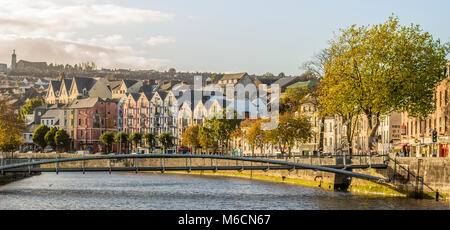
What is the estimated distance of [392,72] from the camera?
257ft

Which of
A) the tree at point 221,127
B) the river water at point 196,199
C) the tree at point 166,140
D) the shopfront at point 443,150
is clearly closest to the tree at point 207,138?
the tree at point 221,127

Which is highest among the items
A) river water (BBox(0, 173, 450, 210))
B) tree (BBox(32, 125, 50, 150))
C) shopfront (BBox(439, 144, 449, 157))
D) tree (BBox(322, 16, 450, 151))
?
tree (BBox(322, 16, 450, 151))

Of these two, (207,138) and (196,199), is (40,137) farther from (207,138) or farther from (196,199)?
(196,199)

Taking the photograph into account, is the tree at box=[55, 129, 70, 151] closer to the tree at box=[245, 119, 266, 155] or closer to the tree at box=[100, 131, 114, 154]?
the tree at box=[100, 131, 114, 154]

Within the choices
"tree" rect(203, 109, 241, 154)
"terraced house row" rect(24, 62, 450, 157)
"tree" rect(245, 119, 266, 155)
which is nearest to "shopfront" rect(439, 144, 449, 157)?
"terraced house row" rect(24, 62, 450, 157)

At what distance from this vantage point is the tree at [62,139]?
192238 millimetres

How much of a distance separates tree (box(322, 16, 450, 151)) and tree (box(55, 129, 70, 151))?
12192 cm

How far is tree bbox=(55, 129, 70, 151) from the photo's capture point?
192m

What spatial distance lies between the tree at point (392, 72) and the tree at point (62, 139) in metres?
122

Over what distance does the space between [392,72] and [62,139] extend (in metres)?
127

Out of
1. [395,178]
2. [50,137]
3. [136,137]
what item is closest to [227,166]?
[395,178]

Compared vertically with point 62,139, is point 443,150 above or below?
above

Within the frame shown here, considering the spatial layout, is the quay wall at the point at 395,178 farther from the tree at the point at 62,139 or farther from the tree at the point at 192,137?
the tree at the point at 62,139
